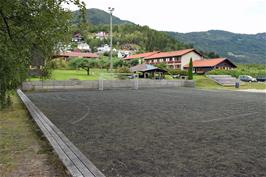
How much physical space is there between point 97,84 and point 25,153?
Answer: 72.7 feet

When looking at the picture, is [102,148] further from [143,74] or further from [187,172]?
[143,74]

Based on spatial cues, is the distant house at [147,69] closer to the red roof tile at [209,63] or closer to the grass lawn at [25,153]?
the red roof tile at [209,63]

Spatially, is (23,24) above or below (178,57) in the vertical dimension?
below

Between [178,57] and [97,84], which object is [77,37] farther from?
[178,57]

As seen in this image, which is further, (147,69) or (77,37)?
(147,69)

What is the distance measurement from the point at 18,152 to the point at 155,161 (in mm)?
2445

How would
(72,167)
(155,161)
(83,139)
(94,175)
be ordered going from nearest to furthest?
(94,175) → (72,167) → (155,161) → (83,139)

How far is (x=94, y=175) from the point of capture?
3471 mm

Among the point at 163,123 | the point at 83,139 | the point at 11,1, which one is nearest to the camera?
the point at 11,1

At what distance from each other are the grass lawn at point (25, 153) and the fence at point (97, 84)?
645 inches

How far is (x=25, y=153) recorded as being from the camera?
4.91 m

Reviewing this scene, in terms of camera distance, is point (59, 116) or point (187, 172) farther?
point (59, 116)

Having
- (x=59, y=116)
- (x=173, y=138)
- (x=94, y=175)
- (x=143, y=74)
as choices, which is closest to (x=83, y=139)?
(x=173, y=138)

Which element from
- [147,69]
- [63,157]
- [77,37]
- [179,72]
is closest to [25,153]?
[63,157]
